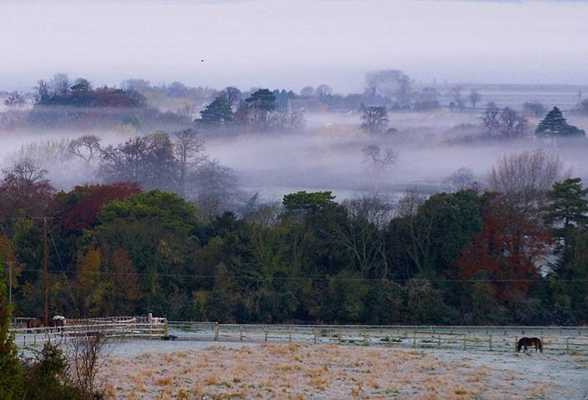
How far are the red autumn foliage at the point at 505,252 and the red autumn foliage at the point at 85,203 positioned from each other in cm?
1916

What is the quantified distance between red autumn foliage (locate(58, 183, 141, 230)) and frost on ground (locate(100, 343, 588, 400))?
19777mm

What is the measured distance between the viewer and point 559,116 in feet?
568

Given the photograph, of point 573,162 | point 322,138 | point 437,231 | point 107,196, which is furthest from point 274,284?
point 322,138

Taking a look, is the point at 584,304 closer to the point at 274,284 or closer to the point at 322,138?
the point at 274,284

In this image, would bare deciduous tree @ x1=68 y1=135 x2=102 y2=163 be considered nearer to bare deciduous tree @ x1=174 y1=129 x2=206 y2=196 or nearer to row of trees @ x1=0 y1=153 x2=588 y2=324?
bare deciduous tree @ x1=174 y1=129 x2=206 y2=196

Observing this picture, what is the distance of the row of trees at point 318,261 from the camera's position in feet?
199

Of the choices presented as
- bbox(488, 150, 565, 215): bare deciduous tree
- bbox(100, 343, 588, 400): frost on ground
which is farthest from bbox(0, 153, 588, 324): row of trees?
bbox(100, 343, 588, 400): frost on ground

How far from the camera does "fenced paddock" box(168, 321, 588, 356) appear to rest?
53.5m

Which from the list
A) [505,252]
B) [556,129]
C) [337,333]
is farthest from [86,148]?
[337,333]

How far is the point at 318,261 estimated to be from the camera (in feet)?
214

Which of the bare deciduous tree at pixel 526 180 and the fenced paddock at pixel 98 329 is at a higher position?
the bare deciduous tree at pixel 526 180

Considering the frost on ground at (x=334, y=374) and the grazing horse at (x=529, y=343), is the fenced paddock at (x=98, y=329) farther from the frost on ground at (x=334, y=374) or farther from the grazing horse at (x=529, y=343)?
the grazing horse at (x=529, y=343)

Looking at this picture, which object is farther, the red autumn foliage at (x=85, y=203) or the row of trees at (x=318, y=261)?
the red autumn foliage at (x=85, y=203)

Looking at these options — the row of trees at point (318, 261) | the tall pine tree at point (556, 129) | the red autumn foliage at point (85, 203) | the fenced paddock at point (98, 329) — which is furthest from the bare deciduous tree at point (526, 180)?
the tall pine tree at point (556, 129)
